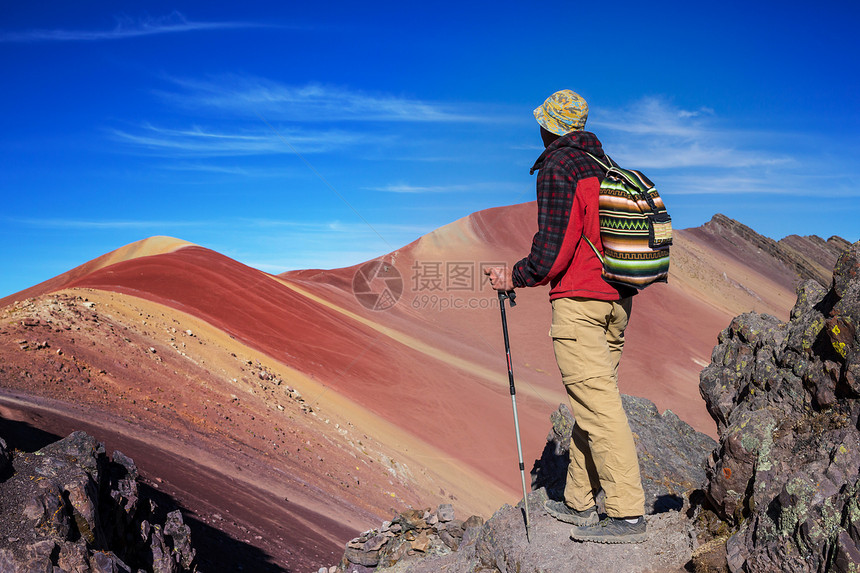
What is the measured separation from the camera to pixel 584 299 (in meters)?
2.89

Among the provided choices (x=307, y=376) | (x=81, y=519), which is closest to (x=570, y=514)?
(x=81, y=519)

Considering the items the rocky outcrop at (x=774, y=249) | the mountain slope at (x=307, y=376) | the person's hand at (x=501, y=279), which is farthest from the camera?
the rocky outcrop at (x=774, y=249)

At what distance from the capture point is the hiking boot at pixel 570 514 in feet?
10.4

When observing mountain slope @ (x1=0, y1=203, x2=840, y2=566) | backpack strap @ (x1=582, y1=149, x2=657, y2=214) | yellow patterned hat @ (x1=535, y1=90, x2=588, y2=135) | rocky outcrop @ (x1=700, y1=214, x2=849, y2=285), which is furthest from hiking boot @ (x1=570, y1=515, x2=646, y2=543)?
rocky outcrop @ (x1=700, y1=214, x2=849, y2=285)

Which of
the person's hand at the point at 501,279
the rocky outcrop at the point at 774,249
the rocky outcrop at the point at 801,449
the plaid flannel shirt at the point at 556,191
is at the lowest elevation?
the rocky outcrop at the point at 801,449

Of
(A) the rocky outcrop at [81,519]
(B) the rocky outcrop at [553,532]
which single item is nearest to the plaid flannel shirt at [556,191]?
(B) the rocky outcrop at [553,532]

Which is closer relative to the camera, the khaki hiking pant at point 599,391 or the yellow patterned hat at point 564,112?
the khaki hiking pant at point 599,391

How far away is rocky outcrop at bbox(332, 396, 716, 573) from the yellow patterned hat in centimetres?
200

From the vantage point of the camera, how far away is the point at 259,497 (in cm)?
718

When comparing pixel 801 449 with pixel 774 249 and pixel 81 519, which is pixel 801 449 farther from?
pixel 774 249

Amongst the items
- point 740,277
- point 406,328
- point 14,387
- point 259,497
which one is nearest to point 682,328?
point 406,328

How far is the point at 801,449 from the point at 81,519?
3.64 meters

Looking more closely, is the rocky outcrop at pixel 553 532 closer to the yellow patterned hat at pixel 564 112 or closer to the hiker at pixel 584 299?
the hiker at pixel 584 299

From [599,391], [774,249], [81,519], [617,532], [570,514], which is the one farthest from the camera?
[774,249]
